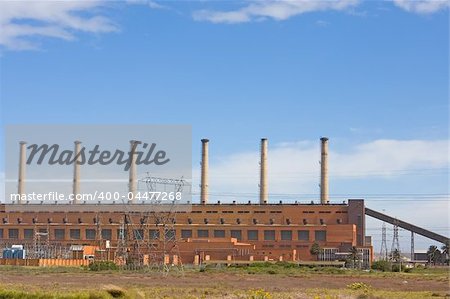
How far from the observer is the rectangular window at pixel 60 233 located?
4230 inches

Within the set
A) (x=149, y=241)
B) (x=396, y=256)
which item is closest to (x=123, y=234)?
(x=149, y=241)

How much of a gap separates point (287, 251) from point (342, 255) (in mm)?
7309

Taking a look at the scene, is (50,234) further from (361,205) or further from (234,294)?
(234,294)

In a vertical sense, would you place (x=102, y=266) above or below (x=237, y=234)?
below

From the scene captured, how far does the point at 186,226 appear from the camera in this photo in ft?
345

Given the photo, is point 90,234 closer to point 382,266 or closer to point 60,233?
point 60,233

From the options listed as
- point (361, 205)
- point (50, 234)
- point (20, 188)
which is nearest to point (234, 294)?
point (361, 205)

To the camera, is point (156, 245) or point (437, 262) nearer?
point (156, 245)

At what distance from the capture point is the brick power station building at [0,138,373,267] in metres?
97.0

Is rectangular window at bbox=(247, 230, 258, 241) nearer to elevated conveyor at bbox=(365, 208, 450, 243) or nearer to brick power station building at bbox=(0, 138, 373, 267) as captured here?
brick power station building at bbox=(0, 138, 373, 267)

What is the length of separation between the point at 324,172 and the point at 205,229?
18.3m

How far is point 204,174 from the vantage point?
107438 mm

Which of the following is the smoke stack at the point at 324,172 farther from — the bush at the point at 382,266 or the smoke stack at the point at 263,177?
the bush at the point at 382,266

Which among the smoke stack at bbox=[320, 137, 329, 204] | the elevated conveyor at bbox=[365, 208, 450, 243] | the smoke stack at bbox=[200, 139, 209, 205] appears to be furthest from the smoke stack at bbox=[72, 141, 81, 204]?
the elevated conveyor at bbox=[365, 208, 450, 243]
